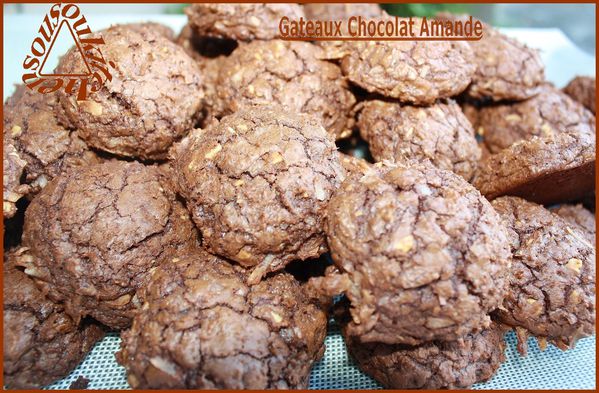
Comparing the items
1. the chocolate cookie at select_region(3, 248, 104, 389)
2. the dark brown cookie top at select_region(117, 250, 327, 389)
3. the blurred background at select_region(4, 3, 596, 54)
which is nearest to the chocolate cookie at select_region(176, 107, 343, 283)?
the dark brown cookie top at select_region(117, 250, 327, 389)

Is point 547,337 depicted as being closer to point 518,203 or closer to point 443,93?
point 518,203

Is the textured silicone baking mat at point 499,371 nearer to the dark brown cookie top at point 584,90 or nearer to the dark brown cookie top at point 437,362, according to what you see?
the dark brown cookie top at point 437,362

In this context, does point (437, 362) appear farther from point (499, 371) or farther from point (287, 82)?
point (287, 82)

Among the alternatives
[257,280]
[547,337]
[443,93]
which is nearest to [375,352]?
[257,280]

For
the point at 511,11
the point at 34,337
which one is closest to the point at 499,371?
the point at 34,337

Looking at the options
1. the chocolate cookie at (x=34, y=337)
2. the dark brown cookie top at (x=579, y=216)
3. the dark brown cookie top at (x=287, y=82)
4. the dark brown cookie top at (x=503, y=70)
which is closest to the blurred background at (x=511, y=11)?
the dark brown cookie top at (x=503, y=70)

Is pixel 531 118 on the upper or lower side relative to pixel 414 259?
lower
